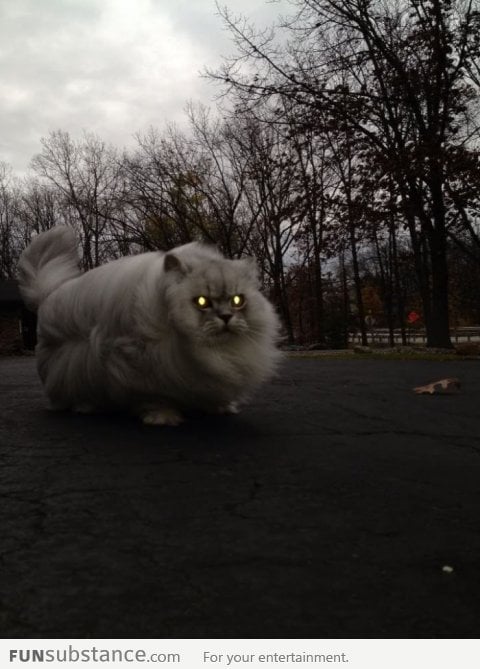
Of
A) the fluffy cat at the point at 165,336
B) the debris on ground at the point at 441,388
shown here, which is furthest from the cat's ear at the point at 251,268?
the debris on ground at the point at 441,388

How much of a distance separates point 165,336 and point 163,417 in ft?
2.06

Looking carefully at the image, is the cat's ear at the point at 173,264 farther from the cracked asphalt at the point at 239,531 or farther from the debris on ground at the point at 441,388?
the debris on ground at the point at 441,388

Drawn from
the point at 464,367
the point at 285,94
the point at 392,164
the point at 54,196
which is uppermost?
the point at 54,196

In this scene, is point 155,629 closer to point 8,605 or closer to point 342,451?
point 8,605

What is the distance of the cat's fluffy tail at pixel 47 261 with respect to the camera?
239 inches

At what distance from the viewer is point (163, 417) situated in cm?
462

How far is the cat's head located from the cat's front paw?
26.6 inches

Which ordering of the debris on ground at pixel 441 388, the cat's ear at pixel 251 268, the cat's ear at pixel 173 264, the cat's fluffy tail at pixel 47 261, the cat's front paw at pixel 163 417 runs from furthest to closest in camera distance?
the debris on ground at pixel 441 388 → the cat's fluffy tail at pixel 47 261 → the cat's ear at pixel 251 268 → the cat's front paw at pixel 163 417 → the cat's ear at pixel 173 264

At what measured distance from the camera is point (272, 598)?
1813mm

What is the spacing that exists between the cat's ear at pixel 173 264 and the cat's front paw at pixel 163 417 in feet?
3.46

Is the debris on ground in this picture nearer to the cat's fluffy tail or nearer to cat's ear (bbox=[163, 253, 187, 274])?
cat's ear (bbox=[163, 253, 187, 274])

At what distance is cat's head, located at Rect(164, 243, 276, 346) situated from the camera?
4.31 metres

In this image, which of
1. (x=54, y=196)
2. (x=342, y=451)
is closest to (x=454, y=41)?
(x=342, y=451)

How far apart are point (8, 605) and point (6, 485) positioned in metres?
1.43
